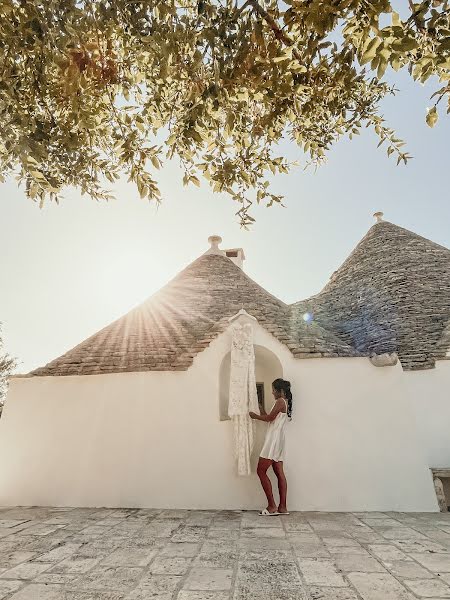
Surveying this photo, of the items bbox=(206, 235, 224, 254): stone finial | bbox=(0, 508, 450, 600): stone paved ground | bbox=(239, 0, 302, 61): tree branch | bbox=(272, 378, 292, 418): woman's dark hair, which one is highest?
bbox=(206, 235, 224, 254): stone finial

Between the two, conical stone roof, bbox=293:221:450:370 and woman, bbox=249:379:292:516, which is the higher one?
conical stone roof, bbox=293:221:450:370

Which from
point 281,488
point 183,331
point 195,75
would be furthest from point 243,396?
point 195,75

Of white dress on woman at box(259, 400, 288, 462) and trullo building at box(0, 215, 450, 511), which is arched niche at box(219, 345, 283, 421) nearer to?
trullo building at box(0, 215, 450, 511)

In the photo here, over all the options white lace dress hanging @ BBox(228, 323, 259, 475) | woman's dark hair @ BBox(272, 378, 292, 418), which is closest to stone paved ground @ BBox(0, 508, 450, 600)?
white lace dress hanging @ BBox(228, 323, 259, 475)

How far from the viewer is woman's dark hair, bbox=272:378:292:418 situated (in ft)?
18.5

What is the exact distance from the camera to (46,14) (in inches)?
95.4

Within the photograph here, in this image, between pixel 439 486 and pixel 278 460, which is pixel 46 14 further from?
pixel 439 486

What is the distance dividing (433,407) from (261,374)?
13.3 feet

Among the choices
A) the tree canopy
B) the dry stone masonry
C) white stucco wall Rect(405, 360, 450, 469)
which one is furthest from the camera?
white stucco wall Rect(405, 360, 450, 469)

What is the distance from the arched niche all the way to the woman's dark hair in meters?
0.76

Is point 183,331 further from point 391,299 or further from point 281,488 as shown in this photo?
point 391,299

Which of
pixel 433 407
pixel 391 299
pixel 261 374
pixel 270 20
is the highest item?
pixel 270 20

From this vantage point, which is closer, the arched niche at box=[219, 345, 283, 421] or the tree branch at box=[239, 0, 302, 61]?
the tree branch at box=[239, 0, 302, 61]

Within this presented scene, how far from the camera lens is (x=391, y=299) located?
404 inches
